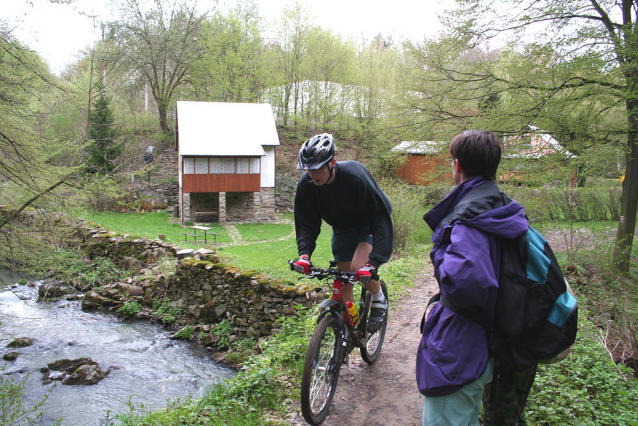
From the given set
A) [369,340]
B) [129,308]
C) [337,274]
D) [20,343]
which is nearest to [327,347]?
[337,274]

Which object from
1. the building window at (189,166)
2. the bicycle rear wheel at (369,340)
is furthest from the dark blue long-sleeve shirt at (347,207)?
the building window at (189,166)

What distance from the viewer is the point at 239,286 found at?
9477mm

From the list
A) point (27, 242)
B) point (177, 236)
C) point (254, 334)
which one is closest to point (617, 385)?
point (254, 334)

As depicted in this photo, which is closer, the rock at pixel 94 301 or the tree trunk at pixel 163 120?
the rock at pixel 94 301

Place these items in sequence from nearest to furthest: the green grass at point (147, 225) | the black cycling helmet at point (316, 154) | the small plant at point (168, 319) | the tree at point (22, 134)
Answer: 1. the black cycling helmet at point (316, 154)
2. the tree at point (22, 134)
3. the small plant at point (168, 319)
4. the green grass at point (147, 225)

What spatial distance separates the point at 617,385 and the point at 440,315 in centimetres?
251

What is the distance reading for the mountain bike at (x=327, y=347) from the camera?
9.96 feet

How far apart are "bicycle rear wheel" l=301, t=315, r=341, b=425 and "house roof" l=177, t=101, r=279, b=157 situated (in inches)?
821

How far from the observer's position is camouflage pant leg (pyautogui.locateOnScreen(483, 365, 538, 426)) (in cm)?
213

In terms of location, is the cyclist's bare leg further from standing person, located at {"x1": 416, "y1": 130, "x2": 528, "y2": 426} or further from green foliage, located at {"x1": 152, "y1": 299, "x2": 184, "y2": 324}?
green foliage, located at {"x1": 152, "y1": 299, "x2": 184, "y2": 324}

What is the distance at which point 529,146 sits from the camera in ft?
33.8

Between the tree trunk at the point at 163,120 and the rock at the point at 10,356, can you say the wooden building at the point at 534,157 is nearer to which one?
the rock at the point at 10,356

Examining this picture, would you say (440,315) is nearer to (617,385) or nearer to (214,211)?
(617,385)

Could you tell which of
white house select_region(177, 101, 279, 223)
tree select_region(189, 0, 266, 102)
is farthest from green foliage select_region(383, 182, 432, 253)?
tree select_region(189, 0, 266, 102)
